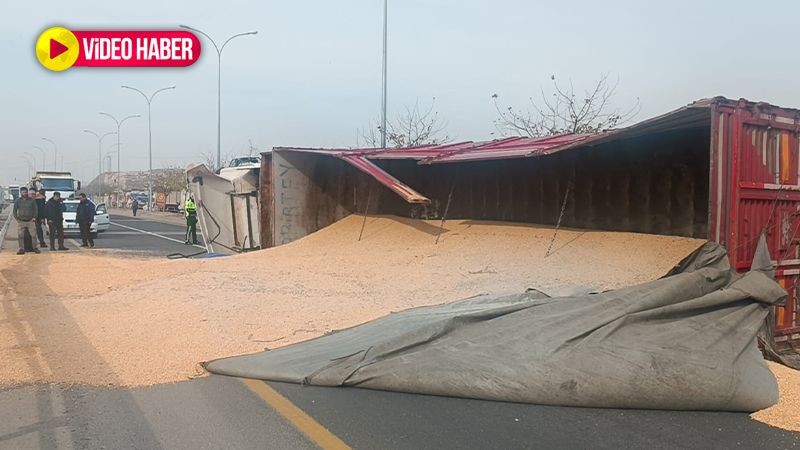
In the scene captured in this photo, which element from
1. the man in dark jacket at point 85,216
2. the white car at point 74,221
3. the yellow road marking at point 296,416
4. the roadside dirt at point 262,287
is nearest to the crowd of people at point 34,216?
the man in dark jacket at point 85,216

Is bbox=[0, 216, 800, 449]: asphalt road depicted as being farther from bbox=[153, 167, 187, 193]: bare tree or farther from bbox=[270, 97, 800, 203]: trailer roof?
bbox=[153, 167, 187, 193]: bare tree

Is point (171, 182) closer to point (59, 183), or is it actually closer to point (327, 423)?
point (59, 183)

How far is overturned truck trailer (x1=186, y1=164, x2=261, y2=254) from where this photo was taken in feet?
52.7

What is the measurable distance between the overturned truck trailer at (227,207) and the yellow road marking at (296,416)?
427 inches

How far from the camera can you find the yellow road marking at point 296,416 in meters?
4.17

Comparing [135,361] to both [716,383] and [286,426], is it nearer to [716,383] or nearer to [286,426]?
[286,426]

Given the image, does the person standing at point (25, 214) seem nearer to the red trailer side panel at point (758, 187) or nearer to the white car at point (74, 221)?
the white car at point (74, 221)

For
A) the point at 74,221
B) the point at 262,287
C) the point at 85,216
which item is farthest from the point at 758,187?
the point at 74,221

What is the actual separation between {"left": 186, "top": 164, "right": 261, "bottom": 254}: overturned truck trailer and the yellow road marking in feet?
35.6

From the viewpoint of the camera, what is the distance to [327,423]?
4477 mm

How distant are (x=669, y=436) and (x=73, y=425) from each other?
154 inches

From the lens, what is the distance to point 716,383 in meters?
4.72

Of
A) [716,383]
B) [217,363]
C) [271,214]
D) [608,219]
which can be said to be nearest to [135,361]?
[217,363]

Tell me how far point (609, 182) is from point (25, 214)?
13.8 m
